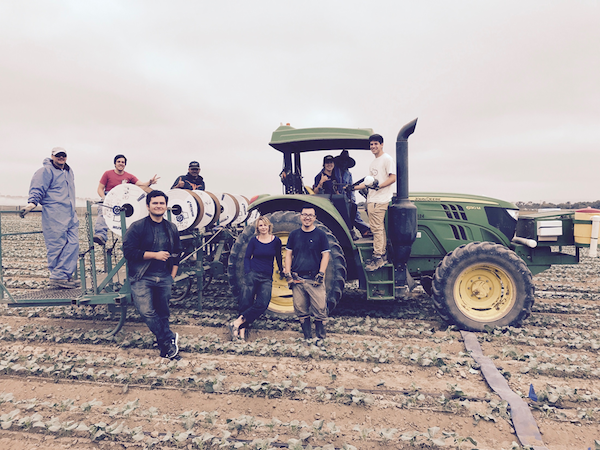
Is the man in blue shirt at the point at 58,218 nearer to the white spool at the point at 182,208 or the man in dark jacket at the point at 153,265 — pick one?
the white spool at the point at 182,208

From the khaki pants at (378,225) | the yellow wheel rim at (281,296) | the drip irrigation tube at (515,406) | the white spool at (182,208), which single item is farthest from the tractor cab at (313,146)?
the drip irrigation tube at (515,406)

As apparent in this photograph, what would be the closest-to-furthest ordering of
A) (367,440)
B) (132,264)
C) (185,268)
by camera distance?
(367,440) < (132,264) < (185,268)

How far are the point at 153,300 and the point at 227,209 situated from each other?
3006mm

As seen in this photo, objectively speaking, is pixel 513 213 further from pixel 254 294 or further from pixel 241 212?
pixel 241 212

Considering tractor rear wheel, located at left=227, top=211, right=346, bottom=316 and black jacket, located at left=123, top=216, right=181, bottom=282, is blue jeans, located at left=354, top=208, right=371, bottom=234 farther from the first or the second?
black jacket, located at left=123, top=216, right=181, bottom=282

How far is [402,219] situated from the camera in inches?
178

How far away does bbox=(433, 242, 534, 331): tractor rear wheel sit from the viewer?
4.38 metres

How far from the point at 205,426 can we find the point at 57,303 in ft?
8.77

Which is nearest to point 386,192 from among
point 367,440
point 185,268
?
point 367,440

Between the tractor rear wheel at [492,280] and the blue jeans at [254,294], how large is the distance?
6.58 ft

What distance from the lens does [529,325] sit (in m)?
4.71

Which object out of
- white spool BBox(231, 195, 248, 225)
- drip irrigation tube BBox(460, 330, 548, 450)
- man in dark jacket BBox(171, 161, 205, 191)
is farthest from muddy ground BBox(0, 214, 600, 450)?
white spool BBox(231, 195, 248, 225)

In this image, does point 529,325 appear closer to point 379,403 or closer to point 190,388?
point 379,403

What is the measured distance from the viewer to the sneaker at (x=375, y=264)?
455 cm
